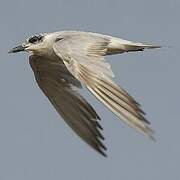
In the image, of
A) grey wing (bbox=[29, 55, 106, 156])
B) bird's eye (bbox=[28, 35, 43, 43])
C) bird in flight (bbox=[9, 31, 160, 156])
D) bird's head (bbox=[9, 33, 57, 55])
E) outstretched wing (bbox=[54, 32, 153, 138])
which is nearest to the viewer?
outstretched wing (bbox=[54, 32, 153, 138])

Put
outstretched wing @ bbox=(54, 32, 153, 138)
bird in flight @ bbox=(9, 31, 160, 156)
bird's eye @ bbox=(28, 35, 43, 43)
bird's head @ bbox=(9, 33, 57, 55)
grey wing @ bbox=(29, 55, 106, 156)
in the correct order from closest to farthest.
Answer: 1. outstretched wing @ bbox=(54, 32, 153, 138)
2. bird in flight @ bbox=(9, 31, 160, 156)
3. grey wing @ bbox=(29, 55, 106, 156)
4. bird's head @ bbox=(9, 33, 57, 55)
5. bird's eye @ bbox=(28, 35, 43, 43)

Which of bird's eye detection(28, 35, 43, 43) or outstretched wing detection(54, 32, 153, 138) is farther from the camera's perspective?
bird's eye detection(28, 35, 43, 43)

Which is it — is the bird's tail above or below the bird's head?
below

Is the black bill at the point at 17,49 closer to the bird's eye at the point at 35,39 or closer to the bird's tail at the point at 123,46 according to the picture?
the bird's eye at the point at 35,39

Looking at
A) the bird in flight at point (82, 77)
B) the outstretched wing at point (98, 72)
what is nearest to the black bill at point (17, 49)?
the bird in flight at point (82, 77)

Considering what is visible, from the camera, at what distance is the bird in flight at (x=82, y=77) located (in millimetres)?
8398

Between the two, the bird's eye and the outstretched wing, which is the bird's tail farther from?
the bird's eye

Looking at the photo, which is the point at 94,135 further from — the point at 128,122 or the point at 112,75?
the point at 128,122

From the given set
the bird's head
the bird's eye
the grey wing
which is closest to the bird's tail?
the grey wing

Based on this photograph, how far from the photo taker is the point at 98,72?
9.08m

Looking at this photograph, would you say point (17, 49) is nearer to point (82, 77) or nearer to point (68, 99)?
point (68, 99)

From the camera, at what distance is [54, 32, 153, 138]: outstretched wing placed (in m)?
8.09

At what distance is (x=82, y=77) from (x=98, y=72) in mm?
273

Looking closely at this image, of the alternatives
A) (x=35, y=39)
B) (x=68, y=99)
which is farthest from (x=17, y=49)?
(x=68, y=99)
